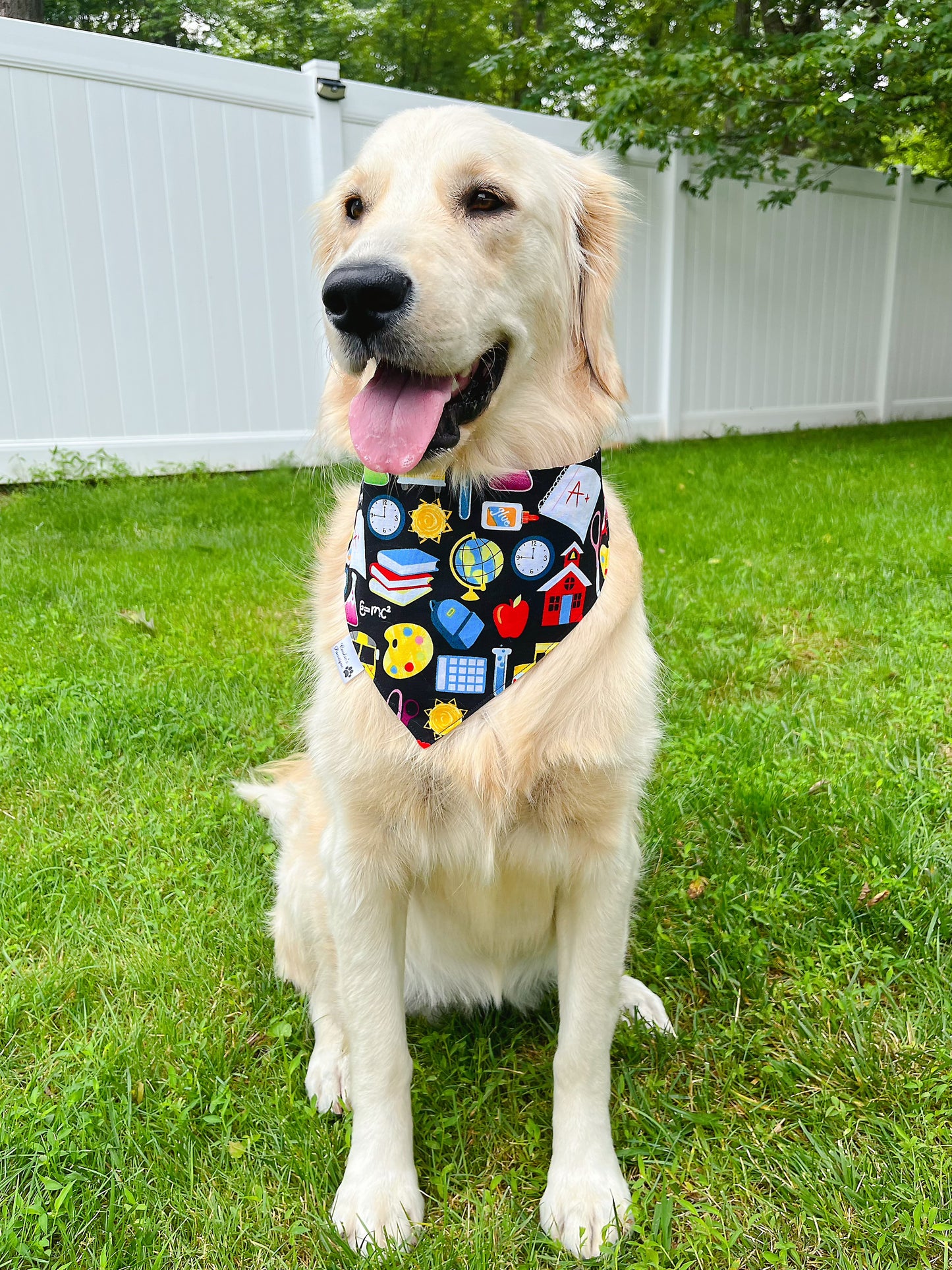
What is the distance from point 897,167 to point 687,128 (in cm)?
244

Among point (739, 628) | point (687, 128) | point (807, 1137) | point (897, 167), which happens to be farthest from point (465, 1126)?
point (897, 167)

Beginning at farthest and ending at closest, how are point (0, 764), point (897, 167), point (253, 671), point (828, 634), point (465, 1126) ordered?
1. point (897, 167)
2. point (828, 634)
3. point (253, 671)
4. point (0, 764)
5. point (465, 1126)

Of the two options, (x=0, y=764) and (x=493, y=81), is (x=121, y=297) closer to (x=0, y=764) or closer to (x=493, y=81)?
(x=0, y=764)

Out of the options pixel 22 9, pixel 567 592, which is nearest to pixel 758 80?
pixel 22 9

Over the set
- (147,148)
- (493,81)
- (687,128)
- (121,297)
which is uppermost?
(493,81)

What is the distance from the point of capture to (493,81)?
16094 millimetres

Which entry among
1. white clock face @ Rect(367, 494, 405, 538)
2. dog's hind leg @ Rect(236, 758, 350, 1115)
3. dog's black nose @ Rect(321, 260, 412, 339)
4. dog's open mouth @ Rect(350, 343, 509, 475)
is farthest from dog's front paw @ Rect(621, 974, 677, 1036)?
dog's black nose @ Rect(321, 260, 412, 339)

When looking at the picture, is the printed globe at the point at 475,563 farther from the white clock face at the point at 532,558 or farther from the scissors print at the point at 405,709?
the scissors print at the point at 405,709

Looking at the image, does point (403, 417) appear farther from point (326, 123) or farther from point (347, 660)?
point (326, 123)

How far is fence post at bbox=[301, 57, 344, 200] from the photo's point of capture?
6.33 metres

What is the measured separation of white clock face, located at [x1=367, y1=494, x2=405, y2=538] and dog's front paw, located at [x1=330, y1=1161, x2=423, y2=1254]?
107 centimetres

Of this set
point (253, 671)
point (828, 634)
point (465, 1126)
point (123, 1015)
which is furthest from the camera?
point (828, 634)

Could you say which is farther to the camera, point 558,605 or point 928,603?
point 928,603

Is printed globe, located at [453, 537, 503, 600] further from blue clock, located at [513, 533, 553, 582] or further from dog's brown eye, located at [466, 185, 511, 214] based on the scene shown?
dog's brown eye, located at [466, 185, 511, 214]
